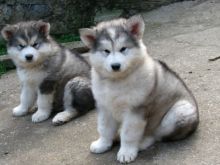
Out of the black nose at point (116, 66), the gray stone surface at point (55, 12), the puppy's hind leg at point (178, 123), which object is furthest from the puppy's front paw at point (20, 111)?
the gray stone surface at point (55, 12)

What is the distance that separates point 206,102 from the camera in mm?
5285

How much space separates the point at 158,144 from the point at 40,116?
68.0 inches

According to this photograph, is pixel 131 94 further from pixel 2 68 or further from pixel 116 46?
pixel 2 68

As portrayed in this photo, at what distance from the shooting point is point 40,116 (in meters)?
5.73

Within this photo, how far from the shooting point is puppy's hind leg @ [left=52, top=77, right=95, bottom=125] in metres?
5.71

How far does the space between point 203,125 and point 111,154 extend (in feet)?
3.16

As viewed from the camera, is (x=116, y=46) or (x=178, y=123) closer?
(x=116, y=46)

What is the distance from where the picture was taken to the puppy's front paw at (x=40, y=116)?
5727 millimetres

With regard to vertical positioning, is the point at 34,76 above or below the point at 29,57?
below

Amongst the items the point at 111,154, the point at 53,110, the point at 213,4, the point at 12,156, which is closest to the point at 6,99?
the point at 53,110

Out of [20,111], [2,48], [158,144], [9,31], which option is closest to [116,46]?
[158,144]

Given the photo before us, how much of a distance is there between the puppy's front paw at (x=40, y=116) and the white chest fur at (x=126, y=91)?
1509mm

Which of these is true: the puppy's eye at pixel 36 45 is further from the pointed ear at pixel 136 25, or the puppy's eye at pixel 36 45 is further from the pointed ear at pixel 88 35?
the pointed ear at pixel 136 25

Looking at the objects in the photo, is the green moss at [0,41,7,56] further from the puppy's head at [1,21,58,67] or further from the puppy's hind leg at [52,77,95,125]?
the puppy's hind leg at [52,77,95,125]
